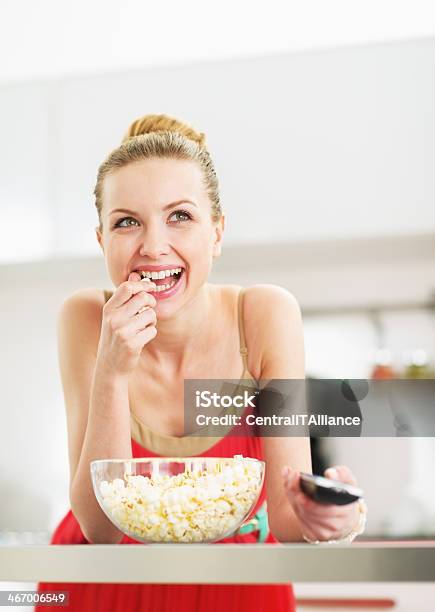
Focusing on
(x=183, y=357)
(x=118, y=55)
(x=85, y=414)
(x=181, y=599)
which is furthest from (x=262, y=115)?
(x=181, y=599)

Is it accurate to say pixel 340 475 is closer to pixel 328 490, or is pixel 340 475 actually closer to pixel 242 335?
pixel 328 490

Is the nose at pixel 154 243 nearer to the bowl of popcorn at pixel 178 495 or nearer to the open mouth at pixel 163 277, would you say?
the open mouth at pixel 163 277

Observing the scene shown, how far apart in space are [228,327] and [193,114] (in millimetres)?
584

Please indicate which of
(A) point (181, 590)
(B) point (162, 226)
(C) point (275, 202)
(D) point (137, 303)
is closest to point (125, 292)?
(D) point (137, 303)

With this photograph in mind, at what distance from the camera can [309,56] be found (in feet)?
4.74

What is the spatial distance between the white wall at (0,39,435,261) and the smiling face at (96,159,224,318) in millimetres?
466

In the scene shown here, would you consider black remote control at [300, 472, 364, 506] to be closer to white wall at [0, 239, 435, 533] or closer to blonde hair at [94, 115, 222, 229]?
blonde hair at [94, 115, 222, 229]

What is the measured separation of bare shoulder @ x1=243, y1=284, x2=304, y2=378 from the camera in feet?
3.30

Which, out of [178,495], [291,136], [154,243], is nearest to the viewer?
[178,495]

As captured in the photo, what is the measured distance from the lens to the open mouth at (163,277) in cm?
98

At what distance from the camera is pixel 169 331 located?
1056 mm

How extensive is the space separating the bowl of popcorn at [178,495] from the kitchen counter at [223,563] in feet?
0.32

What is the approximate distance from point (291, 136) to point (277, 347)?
58 cm

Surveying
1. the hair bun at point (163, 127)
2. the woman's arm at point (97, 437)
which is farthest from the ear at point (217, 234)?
the woman's arm at point (97, 437)
